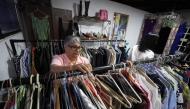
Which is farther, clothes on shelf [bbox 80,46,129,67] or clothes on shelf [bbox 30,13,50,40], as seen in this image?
clothes on shelf [bbox 30,13,50,40]

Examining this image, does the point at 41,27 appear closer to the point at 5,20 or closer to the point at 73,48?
the point at 5,20

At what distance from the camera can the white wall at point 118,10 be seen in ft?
6.63

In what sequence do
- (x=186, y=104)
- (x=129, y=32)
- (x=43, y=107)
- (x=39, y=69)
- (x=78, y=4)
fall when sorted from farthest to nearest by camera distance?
(x=129, y=32) < (x=78, y=4) < (x=39, y=69) < (x=186, y=104) < (x=43, y=107)

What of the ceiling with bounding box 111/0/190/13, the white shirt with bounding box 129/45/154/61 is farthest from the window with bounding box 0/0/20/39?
the ceiling with bounding box 111/0/190/13

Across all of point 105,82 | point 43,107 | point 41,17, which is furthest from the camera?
point 41,17

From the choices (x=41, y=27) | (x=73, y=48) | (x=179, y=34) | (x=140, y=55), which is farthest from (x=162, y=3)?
(x=41, y=27)

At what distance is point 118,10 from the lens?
8.82 feet

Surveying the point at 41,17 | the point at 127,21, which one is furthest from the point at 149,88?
the point at 127,21

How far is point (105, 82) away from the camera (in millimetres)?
516

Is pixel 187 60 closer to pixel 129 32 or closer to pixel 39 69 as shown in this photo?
pixel 39 69

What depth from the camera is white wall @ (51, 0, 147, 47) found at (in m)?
2.02

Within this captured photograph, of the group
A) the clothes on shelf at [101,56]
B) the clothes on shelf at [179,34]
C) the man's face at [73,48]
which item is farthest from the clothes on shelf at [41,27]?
the clothes on shelf at [179,34]

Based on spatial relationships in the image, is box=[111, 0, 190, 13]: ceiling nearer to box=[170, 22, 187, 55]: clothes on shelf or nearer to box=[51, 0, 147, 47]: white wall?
box=[51, 0, 147, 47]: white wall

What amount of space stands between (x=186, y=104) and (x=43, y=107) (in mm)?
1098
